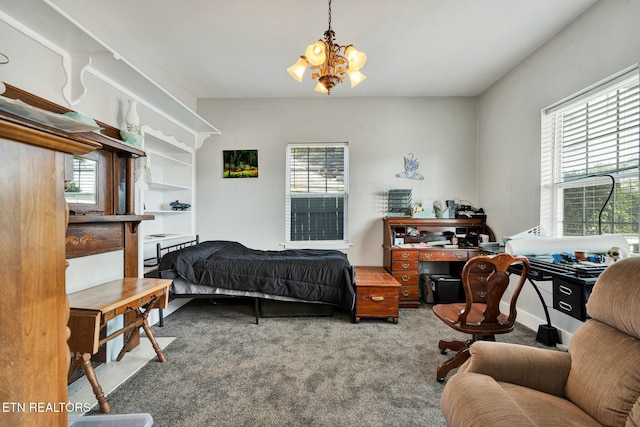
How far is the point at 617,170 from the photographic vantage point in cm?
213

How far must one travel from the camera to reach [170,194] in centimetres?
364

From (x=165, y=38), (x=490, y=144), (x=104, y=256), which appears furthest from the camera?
(x=490, y=144)

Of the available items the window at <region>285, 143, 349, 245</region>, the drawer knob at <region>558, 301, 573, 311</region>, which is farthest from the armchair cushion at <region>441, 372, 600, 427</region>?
the window at <region>285, 143, 349, 245</region>

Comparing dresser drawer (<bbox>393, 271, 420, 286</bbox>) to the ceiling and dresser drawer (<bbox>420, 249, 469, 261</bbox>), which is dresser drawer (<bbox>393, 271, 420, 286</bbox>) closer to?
dresser drawer (<bbox>420, 249, 469, 261</bbox>)

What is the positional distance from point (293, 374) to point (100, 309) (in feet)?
4.20

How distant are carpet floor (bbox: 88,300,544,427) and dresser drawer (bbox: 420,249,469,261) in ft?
2.50

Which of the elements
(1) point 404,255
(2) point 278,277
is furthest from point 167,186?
(1) point 404,255

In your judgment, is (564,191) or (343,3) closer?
(343,3)

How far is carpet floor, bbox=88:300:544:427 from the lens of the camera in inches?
63.7

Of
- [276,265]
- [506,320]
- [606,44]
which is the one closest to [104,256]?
[276,265]

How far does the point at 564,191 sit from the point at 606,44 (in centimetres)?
120

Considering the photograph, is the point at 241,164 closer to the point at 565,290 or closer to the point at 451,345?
the point at 451,345

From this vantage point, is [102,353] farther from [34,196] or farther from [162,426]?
[34,196]

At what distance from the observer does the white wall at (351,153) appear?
402 cm
